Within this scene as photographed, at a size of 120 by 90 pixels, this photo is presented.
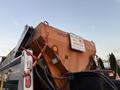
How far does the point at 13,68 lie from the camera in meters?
3.12

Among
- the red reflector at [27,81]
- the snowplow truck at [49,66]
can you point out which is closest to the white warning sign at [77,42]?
the snowplow truck at [49,66]

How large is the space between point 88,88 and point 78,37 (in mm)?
1051

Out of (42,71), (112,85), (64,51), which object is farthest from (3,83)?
(112,85)

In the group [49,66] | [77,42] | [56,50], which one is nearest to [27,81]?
[49,66]

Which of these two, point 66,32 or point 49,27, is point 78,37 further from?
point 49,27

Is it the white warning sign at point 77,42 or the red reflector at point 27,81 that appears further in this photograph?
the white warning sign at point 77,42

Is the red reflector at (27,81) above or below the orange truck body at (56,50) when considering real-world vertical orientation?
below

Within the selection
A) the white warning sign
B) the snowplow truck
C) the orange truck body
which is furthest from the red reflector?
the white warning sign

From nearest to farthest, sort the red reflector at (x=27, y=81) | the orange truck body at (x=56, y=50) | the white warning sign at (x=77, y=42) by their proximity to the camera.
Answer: the red reflector at (x=27, y=81)
the orange truck body at (x=56, y=50)
the white warning sign at (x=77, y=42)

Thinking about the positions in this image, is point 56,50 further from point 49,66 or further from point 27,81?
point 27,81

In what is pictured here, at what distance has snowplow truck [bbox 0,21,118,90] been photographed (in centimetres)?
263

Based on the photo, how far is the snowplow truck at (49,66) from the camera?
263cm

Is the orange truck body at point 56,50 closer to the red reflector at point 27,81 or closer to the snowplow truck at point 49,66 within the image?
the snowplow truck at point 49,66

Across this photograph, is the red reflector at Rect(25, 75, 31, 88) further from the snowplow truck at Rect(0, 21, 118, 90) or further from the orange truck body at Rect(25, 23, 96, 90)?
the orange truck body at Rect(25, 23, 96, 90)
